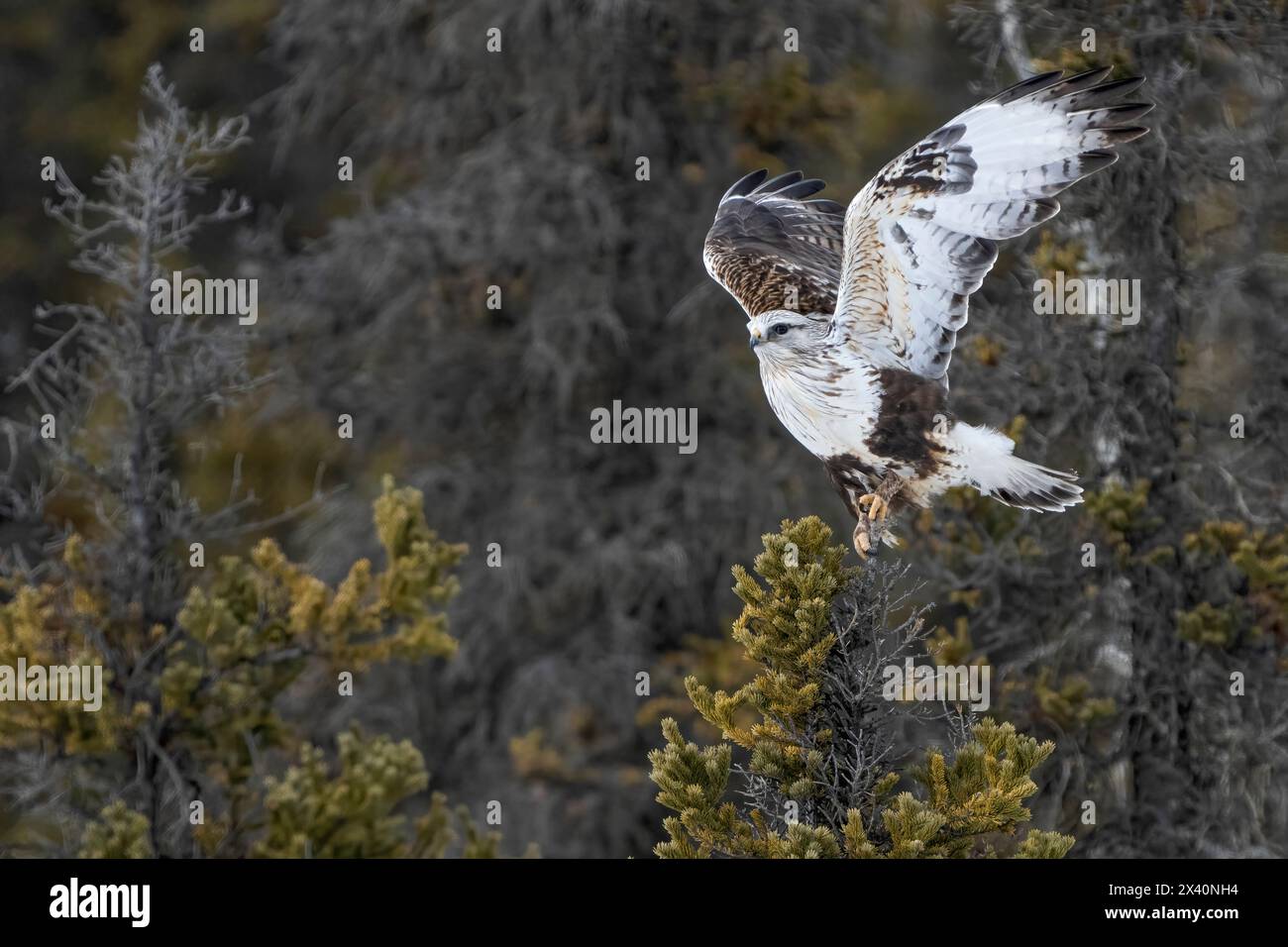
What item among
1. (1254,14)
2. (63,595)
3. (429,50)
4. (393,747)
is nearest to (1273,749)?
(1254,14)

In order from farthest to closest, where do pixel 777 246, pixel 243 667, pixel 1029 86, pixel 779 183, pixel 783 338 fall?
1. pixel 243 667
2. pixel 779 183
3. pixel 777 246
4. pixel 783 338
5. pixel 1029 86

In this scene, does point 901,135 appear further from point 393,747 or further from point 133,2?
point 393,747

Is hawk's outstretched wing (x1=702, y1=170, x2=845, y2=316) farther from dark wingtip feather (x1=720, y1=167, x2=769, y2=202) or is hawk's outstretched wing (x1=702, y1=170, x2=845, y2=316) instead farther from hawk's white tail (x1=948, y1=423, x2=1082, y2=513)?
hawk's white tail (x1=948, y1=423, x2=1082, y2=513)

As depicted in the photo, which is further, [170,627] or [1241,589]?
[1241,589]

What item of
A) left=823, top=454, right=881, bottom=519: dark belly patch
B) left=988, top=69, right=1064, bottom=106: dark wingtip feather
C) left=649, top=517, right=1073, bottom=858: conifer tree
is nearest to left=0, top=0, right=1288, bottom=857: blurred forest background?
left=649, top=517, right=1073, bottom=858: conifer tree

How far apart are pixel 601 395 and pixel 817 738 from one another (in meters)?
10.4

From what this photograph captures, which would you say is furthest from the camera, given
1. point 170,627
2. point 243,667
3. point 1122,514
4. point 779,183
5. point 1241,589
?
point 1241,589

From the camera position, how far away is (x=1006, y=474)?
14.5 feet

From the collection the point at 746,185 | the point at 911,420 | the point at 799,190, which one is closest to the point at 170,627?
the point at 746,185

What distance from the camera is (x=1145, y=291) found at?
827 cm

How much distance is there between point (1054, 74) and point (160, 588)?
14.9ft

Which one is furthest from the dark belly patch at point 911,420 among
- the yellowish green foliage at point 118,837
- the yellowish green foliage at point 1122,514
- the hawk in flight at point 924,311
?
the yellowish green foliage at point 118,837

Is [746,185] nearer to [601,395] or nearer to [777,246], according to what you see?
[777,246]

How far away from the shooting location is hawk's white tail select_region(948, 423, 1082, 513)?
4.39m
